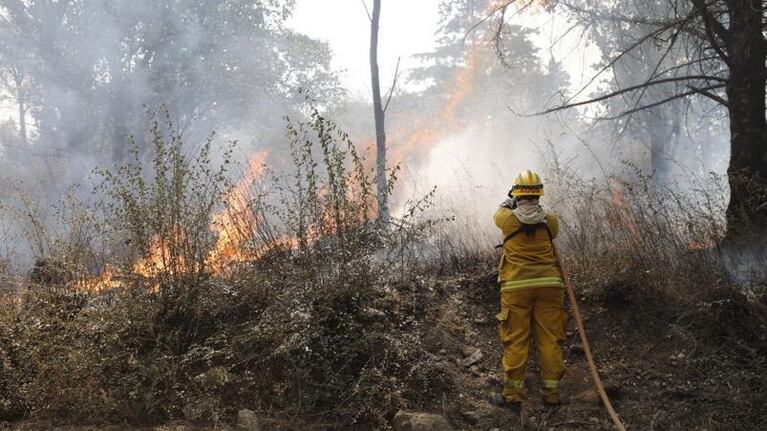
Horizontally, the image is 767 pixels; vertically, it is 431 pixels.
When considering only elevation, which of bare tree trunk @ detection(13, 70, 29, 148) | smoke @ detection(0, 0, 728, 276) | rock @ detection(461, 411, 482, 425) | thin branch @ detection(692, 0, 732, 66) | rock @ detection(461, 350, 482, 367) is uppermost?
bare tree trunk @ detection(13, 70, 29, 148)

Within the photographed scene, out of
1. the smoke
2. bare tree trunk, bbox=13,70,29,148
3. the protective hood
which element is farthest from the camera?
bare tree trunk, bbox=13,70,29,148

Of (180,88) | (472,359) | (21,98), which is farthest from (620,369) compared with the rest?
(21,98)

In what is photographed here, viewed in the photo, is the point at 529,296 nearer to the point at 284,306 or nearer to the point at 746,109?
the point at 284,306

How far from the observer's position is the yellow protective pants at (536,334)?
3787mm

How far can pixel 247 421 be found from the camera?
351 centimetres

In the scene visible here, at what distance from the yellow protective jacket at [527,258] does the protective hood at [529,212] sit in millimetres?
61

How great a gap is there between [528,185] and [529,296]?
3.01 ft

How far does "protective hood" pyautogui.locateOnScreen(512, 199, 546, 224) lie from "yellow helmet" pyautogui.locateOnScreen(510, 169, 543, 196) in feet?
0.23

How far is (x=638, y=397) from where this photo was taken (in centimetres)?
386

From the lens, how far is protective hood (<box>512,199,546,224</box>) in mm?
3918

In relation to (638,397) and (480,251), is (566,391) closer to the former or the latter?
(638,397)

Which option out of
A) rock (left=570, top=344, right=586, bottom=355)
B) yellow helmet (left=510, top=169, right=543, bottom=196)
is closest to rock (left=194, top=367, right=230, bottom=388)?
yellow helmet (left=510, top=169, right=543, bottom=196)

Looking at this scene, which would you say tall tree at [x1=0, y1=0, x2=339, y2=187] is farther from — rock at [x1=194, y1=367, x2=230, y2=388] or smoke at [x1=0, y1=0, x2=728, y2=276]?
rock at [x1=194, y1=367, x2=230, y2=388]

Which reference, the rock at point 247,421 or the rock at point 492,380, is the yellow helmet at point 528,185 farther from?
the rock at point 247,421
